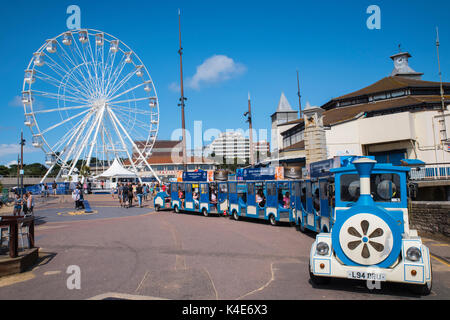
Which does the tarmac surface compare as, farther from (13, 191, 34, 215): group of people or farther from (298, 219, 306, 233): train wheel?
(13, 191, 34, 215): group of people

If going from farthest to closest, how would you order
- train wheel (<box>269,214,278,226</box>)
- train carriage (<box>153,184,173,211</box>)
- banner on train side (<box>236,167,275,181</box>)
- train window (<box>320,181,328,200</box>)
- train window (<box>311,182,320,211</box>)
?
train carriage (<box>153,184,173,211</box>) < banner on train side (<box>236,167,275,181</box>) < train wheel (<box>269,214,278,226</box>) < train window (<box>311,182,320,211</box>) < train window (<box>320,181,328,200</box>)

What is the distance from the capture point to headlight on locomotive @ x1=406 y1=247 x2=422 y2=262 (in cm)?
569

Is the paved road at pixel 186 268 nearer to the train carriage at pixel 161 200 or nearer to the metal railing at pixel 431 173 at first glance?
the train carriage at pixel 161 200

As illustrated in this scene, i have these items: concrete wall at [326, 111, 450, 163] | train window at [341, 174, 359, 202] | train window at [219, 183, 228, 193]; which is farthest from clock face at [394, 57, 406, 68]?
train window at [341, 174, 359, 202]

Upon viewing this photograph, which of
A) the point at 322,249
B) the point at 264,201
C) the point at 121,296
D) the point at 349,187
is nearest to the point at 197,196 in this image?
the point at 264,201

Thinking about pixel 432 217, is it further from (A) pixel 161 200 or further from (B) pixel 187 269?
(A) pixel 161 200

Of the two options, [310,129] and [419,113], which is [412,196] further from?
[419,113]

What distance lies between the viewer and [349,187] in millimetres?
7496

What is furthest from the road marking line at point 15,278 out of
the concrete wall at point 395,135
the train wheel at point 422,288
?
the concrete wall at point 395,135

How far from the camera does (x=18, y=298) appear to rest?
241 inches

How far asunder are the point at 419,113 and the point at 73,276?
2707cm

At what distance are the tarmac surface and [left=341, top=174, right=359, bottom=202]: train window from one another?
1.74 m

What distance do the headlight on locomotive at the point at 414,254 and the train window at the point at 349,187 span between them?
1797mm
